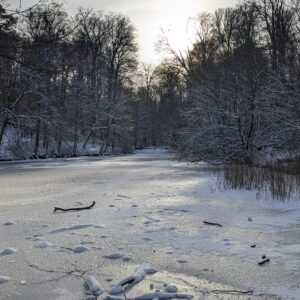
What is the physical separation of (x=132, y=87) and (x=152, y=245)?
39.1 metres

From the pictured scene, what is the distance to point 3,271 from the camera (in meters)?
3.98

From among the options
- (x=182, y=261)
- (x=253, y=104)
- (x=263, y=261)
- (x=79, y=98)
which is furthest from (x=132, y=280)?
(x=79, y=98)

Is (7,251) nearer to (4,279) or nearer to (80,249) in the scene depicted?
(80,249)

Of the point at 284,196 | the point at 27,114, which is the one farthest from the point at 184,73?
the point at 284,196

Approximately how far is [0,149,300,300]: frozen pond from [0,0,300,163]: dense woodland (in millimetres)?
2132

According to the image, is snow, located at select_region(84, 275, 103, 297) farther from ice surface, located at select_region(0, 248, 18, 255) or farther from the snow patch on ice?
ice surface, located at select_region(0, 248, 18, 255)

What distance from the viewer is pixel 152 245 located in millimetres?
4965


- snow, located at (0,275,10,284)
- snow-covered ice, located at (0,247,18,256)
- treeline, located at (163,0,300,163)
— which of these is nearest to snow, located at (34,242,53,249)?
snow-covered ice, located at (0,247,18,256)

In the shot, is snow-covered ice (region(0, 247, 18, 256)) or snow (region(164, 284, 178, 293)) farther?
snow-covered ice (region(0, 247, 18, 256))

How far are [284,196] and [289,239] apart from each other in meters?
3.18

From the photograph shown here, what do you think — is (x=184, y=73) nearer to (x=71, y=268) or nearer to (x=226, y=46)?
(x=226, y=46)

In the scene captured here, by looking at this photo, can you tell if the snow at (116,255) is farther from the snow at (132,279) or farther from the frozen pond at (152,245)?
the snow at (132,279)

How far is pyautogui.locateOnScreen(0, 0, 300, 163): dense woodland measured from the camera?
353 inches

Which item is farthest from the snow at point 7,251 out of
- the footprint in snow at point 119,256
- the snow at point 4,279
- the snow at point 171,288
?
the snow at point 171,288
